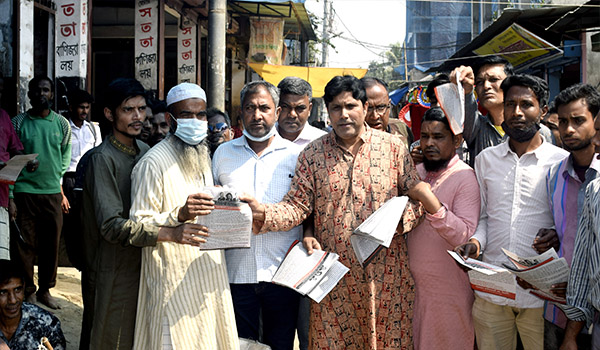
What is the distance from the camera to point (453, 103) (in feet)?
11.4

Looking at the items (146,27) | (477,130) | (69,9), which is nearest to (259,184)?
(477,130)

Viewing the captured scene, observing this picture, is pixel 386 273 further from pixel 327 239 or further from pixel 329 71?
pixel 329 71

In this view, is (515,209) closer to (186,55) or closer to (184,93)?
(184,93)

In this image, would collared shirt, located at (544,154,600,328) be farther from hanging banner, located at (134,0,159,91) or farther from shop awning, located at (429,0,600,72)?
shop awning, located at (429,0,600,72)

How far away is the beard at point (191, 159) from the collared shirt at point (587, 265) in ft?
6.69

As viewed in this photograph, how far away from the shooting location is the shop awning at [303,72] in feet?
45.1

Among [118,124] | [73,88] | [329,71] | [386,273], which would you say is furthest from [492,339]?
[329,71]

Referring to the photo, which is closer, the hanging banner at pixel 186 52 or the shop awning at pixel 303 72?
the hanging banner at pixel 186 52

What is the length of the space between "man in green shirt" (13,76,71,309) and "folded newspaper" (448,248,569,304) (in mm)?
4208

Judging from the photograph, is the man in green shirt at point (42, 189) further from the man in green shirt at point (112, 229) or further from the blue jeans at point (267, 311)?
the blue jeans at point (267, 311)

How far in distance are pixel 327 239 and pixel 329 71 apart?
1168 cm

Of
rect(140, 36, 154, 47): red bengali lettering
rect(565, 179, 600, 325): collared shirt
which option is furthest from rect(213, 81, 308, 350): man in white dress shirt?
rect(140, 36, 154, 47): red bengali lettering

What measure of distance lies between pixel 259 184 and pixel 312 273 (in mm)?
752

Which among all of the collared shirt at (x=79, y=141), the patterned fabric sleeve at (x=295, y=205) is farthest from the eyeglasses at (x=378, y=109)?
the collared shirt at (x=79, y=141)
